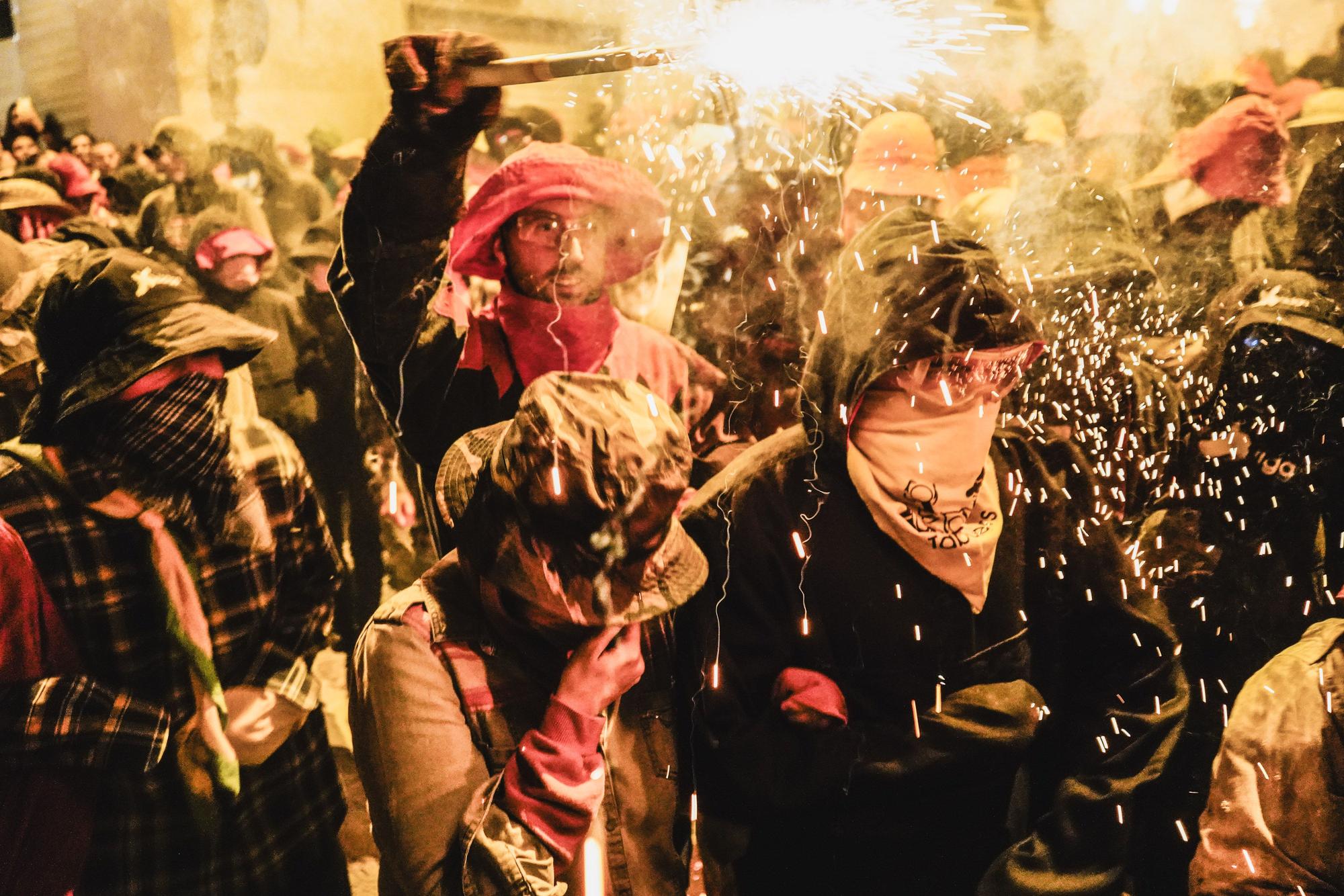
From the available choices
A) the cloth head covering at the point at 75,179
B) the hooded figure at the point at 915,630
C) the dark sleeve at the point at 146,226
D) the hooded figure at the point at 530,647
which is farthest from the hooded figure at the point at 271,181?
the hooded figure at the point at 915,630

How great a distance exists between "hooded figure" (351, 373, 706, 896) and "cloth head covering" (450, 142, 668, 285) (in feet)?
0.78

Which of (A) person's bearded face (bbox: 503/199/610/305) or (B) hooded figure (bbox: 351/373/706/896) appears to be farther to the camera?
(A) person's bearded face (bbox: 503/199/610/305)

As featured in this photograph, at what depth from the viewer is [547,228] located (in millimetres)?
1400

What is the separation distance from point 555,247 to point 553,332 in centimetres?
14

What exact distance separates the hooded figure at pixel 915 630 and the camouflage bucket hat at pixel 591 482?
165mm

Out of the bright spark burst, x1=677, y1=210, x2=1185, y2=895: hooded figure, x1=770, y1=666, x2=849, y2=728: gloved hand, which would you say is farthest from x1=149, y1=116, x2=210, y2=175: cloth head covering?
x1=770, y1=666, x2=849, y2=728: gloved hand

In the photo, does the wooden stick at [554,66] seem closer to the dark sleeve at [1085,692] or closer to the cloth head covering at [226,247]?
the cloth head covering at [226,247]

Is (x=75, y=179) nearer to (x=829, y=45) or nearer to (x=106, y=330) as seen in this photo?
(x=106, y=330)

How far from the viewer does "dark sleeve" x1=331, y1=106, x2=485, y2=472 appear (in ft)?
4.48

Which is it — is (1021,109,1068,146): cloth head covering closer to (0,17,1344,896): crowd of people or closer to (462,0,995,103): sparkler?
(0,17,1344,896): crowd of people

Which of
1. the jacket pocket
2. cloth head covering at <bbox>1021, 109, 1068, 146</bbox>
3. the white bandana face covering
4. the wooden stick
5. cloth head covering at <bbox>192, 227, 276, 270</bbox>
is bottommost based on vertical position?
the jacket pocket

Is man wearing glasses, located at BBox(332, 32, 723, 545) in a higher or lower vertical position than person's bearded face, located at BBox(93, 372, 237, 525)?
higher

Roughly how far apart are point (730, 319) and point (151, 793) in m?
1.28

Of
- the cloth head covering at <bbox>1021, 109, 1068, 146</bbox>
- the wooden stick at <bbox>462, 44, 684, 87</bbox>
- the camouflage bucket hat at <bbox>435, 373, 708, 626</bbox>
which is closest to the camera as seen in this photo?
the camouflage bucket hat at <bbox>435, 373, 708, 626</bbox>
